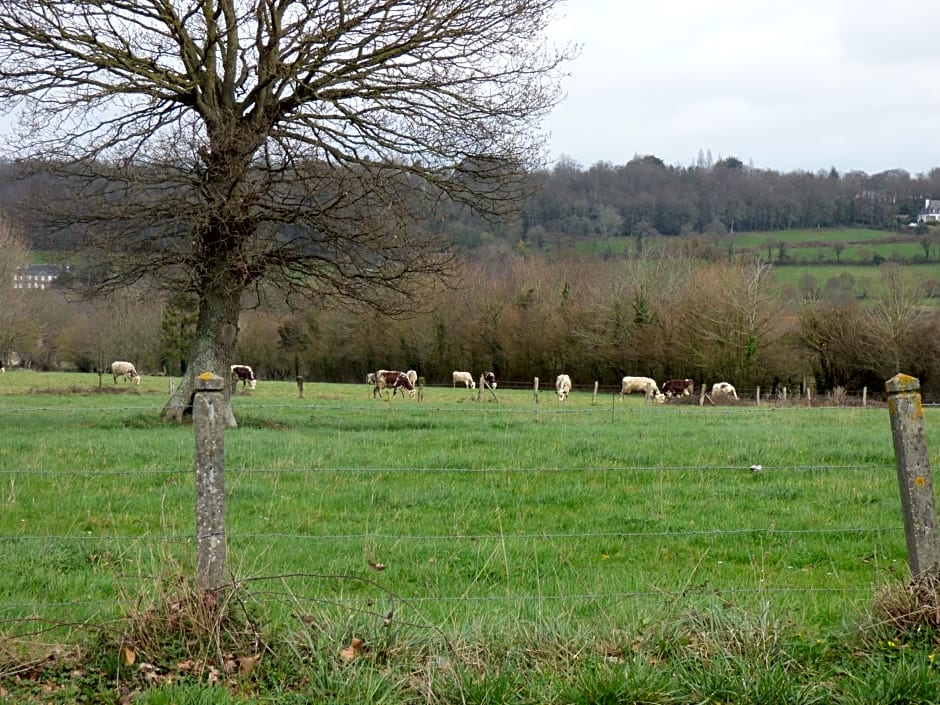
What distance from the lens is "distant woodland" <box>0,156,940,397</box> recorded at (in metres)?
55.2

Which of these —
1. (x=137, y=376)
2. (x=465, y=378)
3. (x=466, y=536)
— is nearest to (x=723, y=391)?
(x=465, y=378)

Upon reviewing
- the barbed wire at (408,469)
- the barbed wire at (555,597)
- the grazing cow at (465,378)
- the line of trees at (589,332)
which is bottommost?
the barbed wire at (555,597)

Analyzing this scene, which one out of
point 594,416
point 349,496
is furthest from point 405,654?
point 594,416

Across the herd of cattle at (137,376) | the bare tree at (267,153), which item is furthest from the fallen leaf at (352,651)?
the herd of cattle at (137,376)

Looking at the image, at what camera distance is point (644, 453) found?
14.4m

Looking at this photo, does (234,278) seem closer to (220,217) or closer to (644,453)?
(220,217)

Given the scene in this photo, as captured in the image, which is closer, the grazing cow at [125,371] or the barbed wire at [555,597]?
the barbed wire at [555,597]

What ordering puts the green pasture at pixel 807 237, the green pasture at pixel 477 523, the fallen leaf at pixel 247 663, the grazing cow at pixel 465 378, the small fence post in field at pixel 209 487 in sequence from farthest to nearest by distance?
the green pasture at pixel 807 237 → the grazing cow at pixel 465 378 → the green pasture at pixel 477 523 → the small fence post in field at pixel 209 487 → the fallen leaf at pixel 247 663

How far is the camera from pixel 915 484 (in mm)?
5414

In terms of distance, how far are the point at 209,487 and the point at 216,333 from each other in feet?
51.9

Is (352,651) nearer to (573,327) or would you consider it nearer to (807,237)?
(573,327)

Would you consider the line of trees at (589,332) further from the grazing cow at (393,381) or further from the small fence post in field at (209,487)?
the small fence post in field at (209,487)

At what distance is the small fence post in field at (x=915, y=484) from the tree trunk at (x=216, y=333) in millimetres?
16304

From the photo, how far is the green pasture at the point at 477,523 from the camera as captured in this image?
634cm
